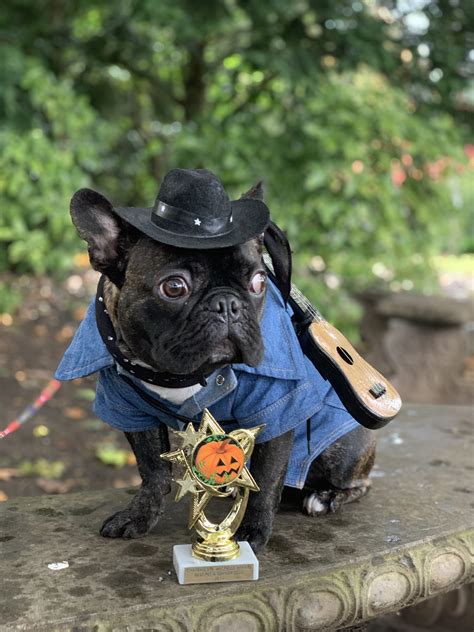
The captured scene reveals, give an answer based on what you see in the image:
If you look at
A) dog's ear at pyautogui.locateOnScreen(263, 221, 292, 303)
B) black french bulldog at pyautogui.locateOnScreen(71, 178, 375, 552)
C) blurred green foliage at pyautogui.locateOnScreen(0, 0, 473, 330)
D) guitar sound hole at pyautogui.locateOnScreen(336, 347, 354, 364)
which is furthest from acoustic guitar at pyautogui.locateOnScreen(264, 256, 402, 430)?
blurred green foliage at pyautogui.locateOnScreen(0, 0, 473, 330)

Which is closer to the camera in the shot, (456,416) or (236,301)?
(236,301)

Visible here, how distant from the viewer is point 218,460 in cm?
180

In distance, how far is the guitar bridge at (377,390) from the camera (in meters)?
2.12

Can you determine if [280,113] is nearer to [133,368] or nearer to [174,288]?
[133,368]

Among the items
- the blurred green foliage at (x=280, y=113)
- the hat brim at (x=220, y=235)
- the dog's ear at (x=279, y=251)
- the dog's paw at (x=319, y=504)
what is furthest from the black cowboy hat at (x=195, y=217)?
the blurred green foliage at (x=280, y=113)

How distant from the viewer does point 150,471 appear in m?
2.19

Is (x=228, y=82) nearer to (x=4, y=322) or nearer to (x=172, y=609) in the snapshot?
Answer: (x=4, y=322)

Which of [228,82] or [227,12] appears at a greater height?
[227,12]

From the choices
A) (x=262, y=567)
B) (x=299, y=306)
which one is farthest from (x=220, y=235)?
(x=262, y=567)

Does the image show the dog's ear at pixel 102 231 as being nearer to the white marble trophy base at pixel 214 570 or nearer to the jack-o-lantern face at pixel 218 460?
the jack-o-lantern face at pixel 218 460

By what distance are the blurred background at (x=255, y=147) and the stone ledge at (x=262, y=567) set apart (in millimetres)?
2079

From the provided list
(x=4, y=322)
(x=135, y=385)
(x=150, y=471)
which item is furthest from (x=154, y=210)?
(x=4, y=322)

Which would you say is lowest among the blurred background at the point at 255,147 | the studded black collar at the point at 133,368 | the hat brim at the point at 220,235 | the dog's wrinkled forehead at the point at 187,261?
the blurred background at the point at 255,147

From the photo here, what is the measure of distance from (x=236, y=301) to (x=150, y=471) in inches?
26.5
